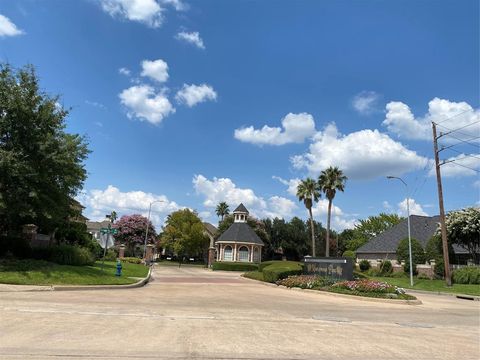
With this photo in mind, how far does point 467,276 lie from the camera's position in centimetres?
3744

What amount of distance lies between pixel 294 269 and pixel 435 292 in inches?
416

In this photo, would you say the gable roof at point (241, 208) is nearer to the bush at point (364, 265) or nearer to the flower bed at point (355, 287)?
the bush at point (364, 265)

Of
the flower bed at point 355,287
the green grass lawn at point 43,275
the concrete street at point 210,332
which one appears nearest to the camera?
the concrete street at point 210,332

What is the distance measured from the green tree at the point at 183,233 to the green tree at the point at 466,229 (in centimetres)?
4330

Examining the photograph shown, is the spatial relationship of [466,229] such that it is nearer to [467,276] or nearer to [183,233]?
[467,276]

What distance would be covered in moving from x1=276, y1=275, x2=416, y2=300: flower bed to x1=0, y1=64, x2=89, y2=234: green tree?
49.0 ft

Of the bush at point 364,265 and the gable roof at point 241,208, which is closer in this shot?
the bush at point 364,265

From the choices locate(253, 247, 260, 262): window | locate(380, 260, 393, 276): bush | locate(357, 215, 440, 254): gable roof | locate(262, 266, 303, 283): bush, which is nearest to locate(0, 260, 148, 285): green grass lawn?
locate(262, 266, 303, 283): bush

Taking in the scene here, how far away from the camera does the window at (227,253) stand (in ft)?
224

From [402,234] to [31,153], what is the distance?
47.2m

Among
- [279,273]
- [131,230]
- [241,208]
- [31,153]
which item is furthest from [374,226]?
[31,153]

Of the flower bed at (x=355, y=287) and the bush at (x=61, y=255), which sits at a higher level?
the bush at (x=61, y=255)

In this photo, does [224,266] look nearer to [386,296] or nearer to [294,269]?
[294,269]

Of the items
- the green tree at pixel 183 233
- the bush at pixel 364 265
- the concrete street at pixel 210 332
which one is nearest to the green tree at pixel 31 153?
the concrete street at pixel 210 332
